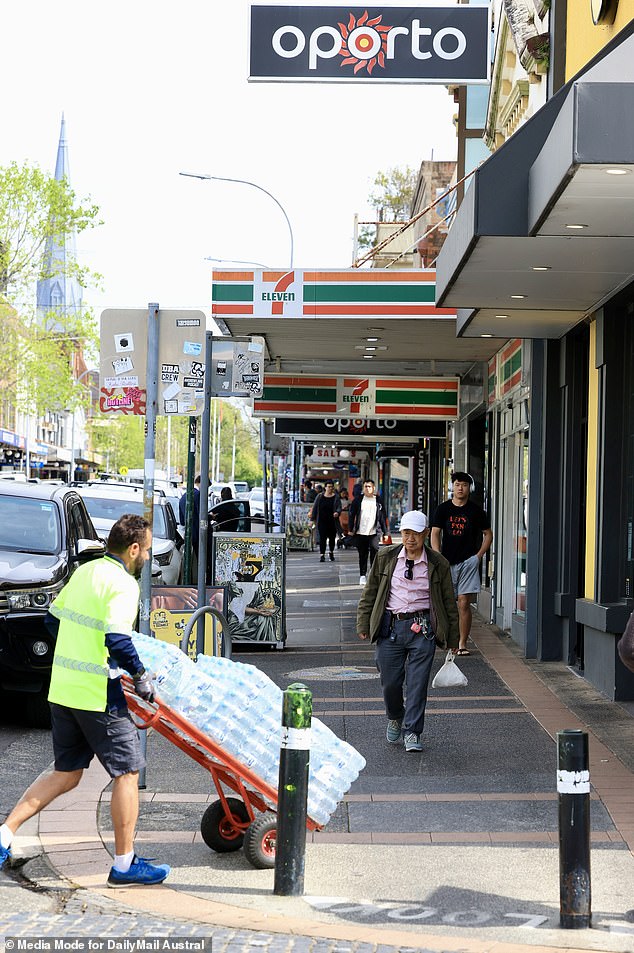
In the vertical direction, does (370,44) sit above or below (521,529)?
above

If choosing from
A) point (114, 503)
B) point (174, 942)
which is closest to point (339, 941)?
point (174, 942)

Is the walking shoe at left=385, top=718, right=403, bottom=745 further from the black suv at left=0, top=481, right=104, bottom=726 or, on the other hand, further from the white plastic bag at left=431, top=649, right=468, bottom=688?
the black suv at left=0, top=481, right=104, bottom=726

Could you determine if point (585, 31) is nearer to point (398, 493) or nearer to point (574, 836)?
point (574, 836)

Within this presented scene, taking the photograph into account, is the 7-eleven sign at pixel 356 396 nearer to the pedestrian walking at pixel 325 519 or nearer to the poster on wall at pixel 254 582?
the poster on wall at pixel 254 582

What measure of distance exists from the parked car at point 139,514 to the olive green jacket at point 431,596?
715cm

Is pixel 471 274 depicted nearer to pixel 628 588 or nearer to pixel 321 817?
pixel 628 588

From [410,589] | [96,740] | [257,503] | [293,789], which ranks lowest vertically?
[293,789]

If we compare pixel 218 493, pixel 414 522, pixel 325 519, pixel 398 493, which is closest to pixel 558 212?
pixel 414 522

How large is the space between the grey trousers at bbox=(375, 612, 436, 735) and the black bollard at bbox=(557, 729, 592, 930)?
3.50 m

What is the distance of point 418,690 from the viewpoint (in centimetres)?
859

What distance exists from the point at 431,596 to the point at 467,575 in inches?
175

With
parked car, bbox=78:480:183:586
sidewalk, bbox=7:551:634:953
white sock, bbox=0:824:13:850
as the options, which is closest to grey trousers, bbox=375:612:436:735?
sidewalk, bbox=7:551:634:953

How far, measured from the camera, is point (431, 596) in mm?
8680

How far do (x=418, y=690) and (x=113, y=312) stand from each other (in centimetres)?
321
